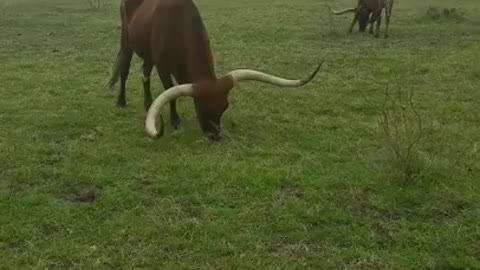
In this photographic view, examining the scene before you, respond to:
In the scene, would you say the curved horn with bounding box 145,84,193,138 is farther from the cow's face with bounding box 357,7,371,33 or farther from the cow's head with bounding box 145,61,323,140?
the cow's face with bounding box 357,7,371,33

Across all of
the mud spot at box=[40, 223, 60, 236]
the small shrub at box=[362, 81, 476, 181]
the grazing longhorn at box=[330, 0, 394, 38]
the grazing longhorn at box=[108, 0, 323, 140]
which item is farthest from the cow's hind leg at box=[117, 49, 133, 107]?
the grazing longhorn at box=[330, 0, 394, 38]

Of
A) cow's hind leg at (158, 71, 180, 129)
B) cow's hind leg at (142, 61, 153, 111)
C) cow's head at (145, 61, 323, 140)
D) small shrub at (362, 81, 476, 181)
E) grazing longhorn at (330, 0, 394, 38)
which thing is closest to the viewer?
small shrub at (362, 81, 476, 181)

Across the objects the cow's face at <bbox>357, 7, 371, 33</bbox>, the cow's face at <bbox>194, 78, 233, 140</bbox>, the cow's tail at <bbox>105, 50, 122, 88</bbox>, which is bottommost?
the cow's face at <bbox>357, 7, 371, 33</bbox>

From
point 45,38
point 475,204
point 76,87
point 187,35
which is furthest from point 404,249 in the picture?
point 45,38

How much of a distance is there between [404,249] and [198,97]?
2.68m

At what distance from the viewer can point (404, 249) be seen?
471 cm

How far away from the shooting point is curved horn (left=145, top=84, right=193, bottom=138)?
6.14 m

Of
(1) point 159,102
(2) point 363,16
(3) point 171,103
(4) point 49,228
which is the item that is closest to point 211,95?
(1) point 159,102

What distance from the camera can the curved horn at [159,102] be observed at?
6.14 m

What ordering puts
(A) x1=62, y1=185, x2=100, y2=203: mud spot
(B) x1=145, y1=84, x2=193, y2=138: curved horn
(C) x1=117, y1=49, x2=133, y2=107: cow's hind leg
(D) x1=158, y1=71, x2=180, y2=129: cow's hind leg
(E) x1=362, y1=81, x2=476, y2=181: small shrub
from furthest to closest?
(C) x1=117, y1=49, x2=133, y2=107: cow's hind leg
(D) x1=158, y1=71, x2=180, y2=129: cow's hind leg
(B) x1=145, y1=84, x2=193, y2=138: curved horn
(E) x1=362, y1=81, x2=476, y2=181: small shrub
(A) x1=62, y1=185, x2=100, y2=203: mud spot

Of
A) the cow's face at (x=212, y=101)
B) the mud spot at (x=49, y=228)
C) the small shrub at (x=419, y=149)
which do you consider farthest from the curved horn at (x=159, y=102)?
the small shrub at (x=419, y=149)

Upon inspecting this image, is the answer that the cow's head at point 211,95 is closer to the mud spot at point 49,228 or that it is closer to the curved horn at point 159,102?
the curved horn at point 159,102

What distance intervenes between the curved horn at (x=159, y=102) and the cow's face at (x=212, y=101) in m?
0.13

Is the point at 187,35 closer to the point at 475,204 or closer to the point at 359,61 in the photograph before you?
the point at 475,204
